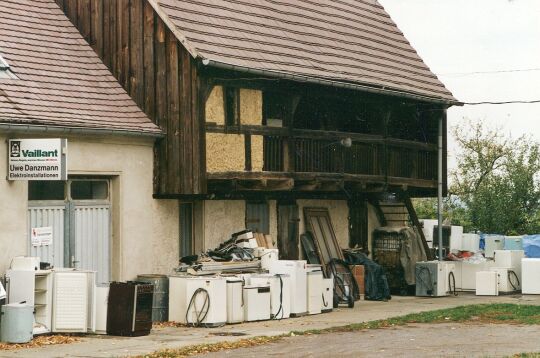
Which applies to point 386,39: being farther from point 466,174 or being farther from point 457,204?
point 466,174

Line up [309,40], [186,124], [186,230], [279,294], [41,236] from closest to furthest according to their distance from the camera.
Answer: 1. [41,236]
2. [279,294]
3. [186,124]
4. [186,230]
5. [309,40]

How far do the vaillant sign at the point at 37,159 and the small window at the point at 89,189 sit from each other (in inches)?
86.8

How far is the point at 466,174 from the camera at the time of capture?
59781 mm

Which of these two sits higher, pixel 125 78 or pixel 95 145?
pixel 125 78

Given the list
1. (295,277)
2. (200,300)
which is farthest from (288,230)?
(200,300)

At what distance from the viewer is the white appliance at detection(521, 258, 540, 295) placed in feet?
99.9

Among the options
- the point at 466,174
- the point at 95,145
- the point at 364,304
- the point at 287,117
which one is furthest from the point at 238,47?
the point at 466,174

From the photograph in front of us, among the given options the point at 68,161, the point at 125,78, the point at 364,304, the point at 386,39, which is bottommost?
the point at 364,304

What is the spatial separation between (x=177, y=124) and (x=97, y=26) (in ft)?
9.99

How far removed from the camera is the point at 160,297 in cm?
2205

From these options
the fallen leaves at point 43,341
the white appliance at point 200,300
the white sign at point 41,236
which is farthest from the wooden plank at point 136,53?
the fallen leaves at point 43,341

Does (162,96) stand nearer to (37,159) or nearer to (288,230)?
(37,159)

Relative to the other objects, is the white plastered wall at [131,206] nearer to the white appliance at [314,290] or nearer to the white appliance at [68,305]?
the white appliance at [68,305]

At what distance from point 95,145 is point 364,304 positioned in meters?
8.02
